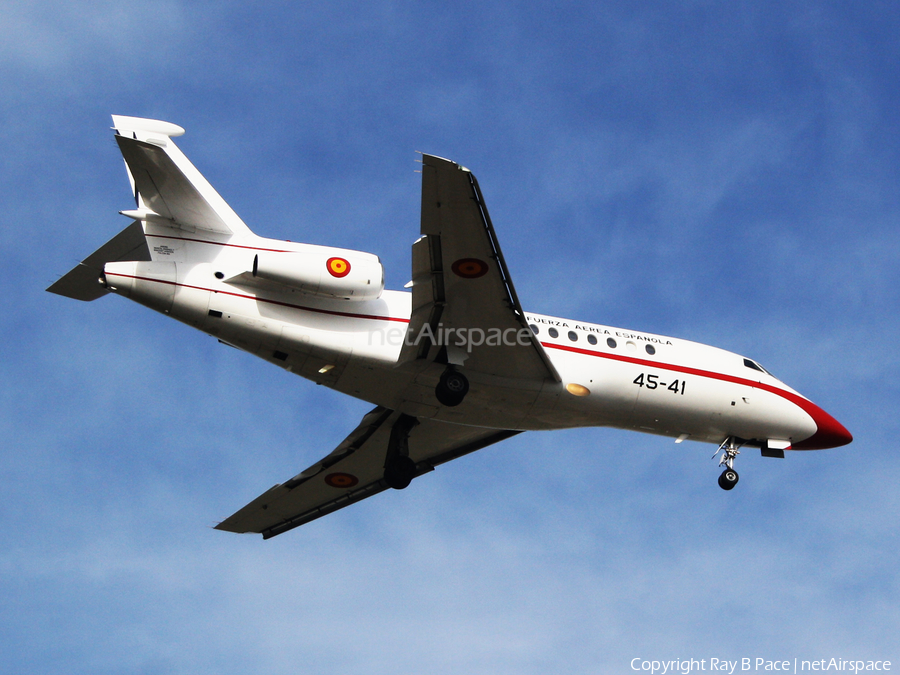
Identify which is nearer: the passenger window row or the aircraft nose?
the passenger window row

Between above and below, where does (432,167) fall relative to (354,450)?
above

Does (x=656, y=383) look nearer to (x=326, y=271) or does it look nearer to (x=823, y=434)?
(x=823, y=434)

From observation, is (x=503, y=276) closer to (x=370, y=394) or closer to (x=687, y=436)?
(x=370, y=394)

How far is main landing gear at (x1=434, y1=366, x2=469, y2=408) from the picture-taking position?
19.9m

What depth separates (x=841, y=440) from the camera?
2420cm

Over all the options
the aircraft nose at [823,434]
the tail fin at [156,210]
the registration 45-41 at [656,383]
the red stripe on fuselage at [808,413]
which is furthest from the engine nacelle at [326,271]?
the aircraft nose at [823,434]

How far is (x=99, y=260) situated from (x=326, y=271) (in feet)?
14.5

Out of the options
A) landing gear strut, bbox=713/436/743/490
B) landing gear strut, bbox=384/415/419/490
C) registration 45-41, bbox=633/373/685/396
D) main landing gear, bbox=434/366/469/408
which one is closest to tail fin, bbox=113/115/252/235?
main landing gear, bbox=434/366/469/408

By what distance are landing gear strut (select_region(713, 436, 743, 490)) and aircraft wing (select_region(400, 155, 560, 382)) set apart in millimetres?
5167

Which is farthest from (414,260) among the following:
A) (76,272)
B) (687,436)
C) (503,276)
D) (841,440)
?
(841,440)

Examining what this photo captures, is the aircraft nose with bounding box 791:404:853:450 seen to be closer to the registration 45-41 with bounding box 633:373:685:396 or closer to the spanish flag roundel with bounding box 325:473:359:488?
the registration 45-41 with bounding box 633:373:685:396

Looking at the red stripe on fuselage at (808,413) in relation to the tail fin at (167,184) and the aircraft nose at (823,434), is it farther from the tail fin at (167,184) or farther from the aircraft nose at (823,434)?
the tail fin at (167,184)

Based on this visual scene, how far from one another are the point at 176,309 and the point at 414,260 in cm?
436

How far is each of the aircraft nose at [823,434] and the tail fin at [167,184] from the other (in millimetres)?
13465
